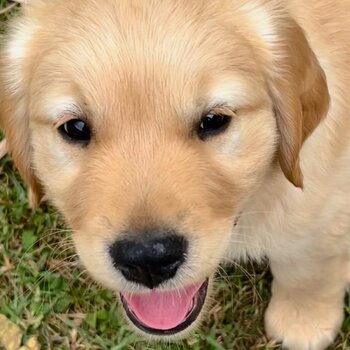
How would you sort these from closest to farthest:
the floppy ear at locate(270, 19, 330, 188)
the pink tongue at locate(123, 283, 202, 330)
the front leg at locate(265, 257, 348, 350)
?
the floppy ear at locate(270, 19, 330, 188) < the pink tongue at locate(123, 283, 202, 330) < the front leg at locate(265, 257, 348, 350)

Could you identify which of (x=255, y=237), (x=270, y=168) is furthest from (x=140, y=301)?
(x=270, y=168)

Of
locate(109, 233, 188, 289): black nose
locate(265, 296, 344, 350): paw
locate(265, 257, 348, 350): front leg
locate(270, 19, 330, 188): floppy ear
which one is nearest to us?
locate(109, 233, 188, 289): black nose

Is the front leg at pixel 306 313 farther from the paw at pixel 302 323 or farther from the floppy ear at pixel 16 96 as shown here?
the floppy ear at pixel 16 96

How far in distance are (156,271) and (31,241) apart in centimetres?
147

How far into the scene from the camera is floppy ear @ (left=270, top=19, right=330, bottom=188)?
227 cm

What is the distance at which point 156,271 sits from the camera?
2.15 meters

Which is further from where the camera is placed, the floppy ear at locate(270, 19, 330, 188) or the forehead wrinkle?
the floppy ear at locate(270, 19, 330, 188)

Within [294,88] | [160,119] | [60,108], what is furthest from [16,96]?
[294,88]

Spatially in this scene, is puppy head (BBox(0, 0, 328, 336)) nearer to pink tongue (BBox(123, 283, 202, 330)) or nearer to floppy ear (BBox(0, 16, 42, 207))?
floppy ear (BBox(0, 16, 42, 207))

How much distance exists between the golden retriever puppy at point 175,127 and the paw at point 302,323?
2.32 feet

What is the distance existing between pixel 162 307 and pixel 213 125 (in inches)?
27.7

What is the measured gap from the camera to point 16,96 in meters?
Result: 2.43

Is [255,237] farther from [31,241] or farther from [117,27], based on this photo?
[31,241]

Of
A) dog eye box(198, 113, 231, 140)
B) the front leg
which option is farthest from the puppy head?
the front leg
